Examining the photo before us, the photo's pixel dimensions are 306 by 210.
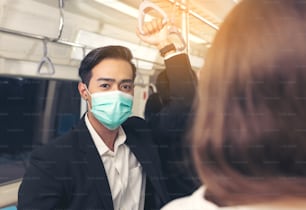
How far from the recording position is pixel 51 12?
96 cm

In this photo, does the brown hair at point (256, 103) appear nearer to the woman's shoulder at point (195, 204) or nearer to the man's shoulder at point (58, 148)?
the woman's shoulder at point (195, 204)

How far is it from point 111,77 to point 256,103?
0.50 metres

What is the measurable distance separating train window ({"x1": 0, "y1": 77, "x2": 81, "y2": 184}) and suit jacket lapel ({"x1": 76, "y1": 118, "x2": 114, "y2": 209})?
232 mm

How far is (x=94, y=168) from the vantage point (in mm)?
744

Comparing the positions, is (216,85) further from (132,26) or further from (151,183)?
(132,26)

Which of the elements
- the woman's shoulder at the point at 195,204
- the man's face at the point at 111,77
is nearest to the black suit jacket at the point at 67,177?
the man's face at the point at 111,77

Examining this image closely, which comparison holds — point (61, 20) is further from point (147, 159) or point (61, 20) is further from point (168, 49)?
point (147, 159)

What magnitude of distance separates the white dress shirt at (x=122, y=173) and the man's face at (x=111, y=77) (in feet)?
0.31

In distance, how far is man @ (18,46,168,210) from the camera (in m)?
0.70

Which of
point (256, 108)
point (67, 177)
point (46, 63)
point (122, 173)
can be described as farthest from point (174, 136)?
point (256, 108)

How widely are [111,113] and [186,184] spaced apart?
11.9 inches

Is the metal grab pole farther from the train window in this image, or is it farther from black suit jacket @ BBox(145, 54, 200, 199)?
the train window

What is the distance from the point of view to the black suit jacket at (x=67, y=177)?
0.69 meters

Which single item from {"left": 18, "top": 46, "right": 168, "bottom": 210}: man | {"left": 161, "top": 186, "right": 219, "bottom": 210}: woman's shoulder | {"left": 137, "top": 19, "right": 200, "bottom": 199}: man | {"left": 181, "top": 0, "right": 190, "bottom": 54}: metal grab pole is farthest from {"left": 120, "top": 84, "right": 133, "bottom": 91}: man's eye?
{"left": 161, "top": 186, "right": 219, "bottom": 210}: woman's shoulder
